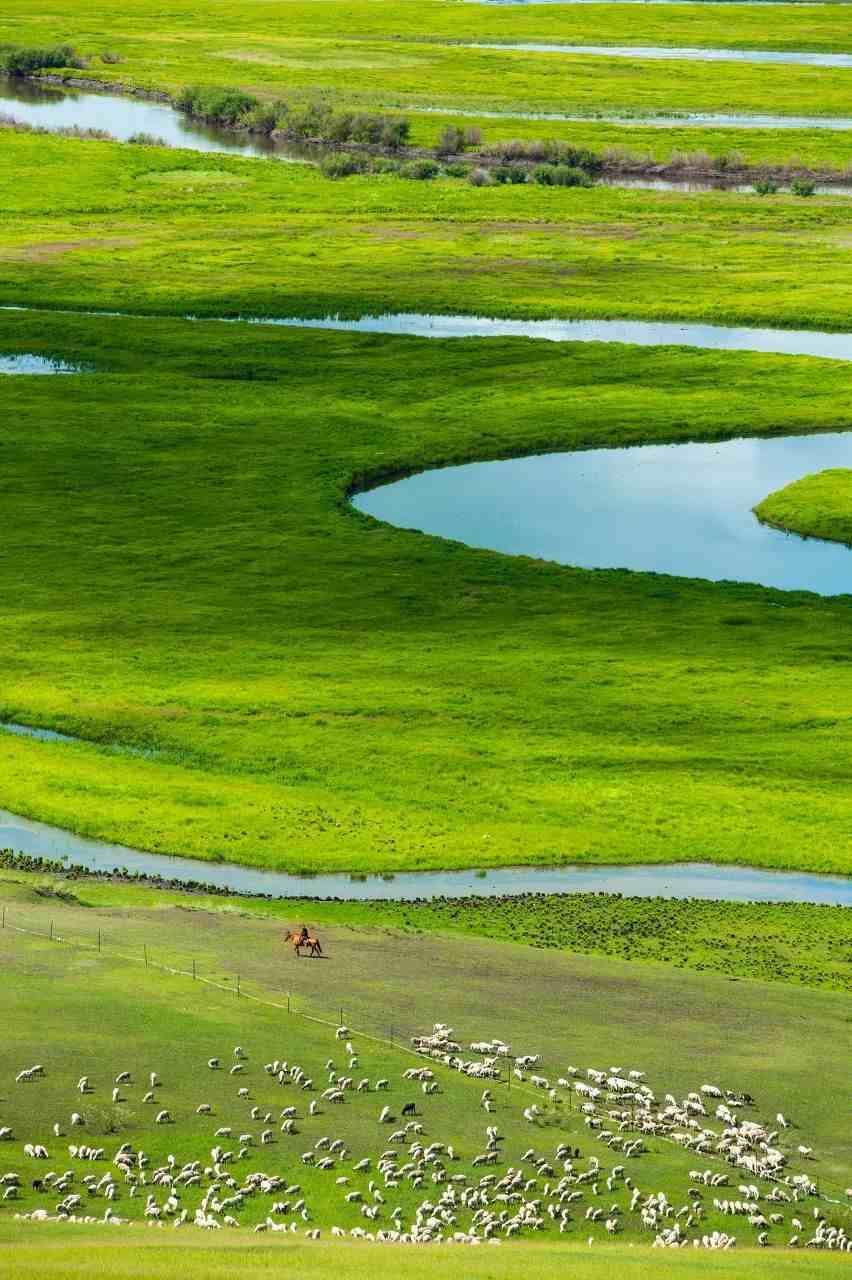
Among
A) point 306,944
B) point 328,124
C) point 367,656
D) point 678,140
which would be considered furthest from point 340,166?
point 306,944

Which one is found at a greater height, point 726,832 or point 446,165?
point 446,165

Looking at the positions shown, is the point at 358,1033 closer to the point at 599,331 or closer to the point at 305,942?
the point at 305,942

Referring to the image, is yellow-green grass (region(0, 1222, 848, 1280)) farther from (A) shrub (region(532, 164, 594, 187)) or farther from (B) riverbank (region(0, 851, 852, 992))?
(A) shrub (region(532, 164, 594, 187))

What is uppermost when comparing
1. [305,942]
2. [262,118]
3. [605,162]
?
[262,118]

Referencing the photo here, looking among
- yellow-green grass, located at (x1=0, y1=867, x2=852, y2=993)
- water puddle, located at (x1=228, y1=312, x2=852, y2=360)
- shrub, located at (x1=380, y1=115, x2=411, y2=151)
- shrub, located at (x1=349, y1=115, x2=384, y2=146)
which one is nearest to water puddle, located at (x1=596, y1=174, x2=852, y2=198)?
shrub, located at (x1=380, y1=115, x2=411, y2=151)

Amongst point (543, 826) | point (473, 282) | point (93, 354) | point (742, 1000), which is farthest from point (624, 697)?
point (473, 282)

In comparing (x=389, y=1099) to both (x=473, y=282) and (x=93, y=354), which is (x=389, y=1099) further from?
(x=473, y=282)

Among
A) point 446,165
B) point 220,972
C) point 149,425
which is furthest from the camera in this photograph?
point 446,165
